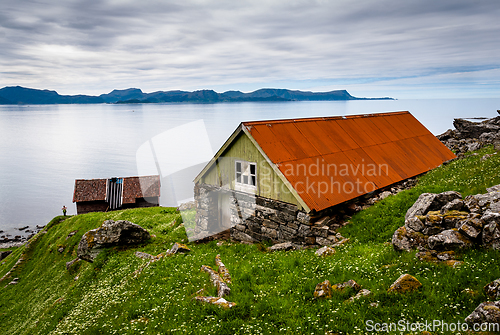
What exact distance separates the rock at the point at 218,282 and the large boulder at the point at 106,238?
36.2 feet

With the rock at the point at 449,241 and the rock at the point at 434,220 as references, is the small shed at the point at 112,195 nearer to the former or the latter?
the rock at the point at 434,220

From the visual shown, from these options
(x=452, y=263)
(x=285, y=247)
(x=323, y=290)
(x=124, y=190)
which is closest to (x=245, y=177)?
(x=285, y=247)

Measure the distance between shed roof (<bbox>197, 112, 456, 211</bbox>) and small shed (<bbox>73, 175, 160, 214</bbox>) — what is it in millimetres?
41293

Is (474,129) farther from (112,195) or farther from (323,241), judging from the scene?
(112,195)

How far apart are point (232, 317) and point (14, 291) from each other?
98.0 feet

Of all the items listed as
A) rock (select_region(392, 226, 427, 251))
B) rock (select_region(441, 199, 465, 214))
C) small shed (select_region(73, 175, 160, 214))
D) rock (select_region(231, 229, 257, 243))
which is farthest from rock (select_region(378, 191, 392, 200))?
small shed (select_region(73, 175, 160, 214))

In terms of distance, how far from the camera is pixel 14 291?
2908 centimetres

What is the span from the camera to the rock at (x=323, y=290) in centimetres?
1024

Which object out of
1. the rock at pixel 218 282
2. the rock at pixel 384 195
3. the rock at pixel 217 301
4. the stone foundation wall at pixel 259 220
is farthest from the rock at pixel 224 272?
the rock at pixel 384 195

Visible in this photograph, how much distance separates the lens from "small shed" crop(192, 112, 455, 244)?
725 inches

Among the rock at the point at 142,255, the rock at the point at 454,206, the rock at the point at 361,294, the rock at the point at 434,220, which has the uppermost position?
the rock at the point at 454,206

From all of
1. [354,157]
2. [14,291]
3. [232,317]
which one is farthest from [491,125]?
[14,291]

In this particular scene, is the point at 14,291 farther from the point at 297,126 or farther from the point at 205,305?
the point at 297,126

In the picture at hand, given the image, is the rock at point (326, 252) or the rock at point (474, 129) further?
the rock at point (474, 129)
